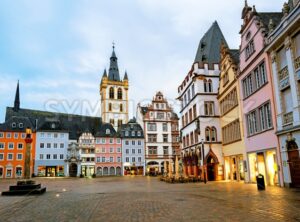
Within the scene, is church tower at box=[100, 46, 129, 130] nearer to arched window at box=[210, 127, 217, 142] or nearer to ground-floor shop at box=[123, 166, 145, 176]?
ground-floor shop at box=[123, 166, 145, 176]

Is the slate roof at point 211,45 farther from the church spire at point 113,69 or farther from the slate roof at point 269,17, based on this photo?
the church spire at point 113,69

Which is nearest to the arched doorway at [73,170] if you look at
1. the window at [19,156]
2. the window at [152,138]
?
the window at [19,156]

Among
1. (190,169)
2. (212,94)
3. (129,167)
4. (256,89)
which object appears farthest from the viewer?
(129,167)

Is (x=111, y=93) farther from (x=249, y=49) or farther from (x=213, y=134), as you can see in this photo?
(x=249, y=49)

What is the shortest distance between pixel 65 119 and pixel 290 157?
76924mm

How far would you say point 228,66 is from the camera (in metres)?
33.4

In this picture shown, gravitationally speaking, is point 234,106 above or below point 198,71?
below

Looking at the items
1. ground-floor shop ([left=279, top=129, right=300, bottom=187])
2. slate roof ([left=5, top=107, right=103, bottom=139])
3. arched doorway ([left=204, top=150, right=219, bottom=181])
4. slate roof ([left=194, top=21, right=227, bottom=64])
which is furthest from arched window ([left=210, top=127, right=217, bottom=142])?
slate roof ([left=5, top=107, right=103, bottom=139])

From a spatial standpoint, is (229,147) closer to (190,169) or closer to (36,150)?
(190,169)

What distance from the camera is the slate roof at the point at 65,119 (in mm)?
80688

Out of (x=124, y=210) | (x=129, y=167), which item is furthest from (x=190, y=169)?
(x=129, y=167)

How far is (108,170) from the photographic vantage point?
78.3m

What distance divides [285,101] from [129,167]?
205 feet

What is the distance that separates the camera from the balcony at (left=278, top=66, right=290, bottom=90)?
20292mm
